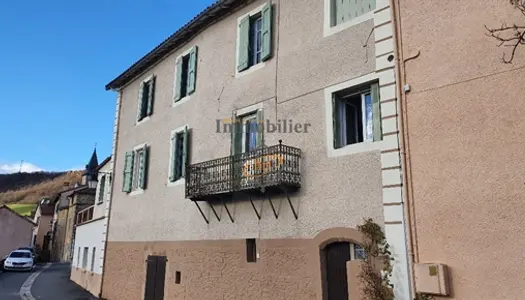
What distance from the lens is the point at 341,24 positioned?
8.13 metres

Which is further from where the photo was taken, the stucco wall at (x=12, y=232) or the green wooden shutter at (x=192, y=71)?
the stucco wall at (x=12, y=232)

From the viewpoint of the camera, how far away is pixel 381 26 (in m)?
7.31

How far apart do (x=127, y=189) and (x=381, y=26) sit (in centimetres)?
1073

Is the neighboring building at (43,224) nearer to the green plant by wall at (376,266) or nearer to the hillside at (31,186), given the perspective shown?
the hillside at (31,186)

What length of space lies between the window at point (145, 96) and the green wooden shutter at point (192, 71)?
2.66 m

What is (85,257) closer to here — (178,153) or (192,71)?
(178,153)

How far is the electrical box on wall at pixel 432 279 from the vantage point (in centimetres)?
568

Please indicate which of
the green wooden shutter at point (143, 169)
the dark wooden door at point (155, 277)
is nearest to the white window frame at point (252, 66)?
the green wooden shutter at point (143, 169)

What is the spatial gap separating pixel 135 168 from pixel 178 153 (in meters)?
3.21

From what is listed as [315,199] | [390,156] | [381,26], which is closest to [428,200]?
[390,156]

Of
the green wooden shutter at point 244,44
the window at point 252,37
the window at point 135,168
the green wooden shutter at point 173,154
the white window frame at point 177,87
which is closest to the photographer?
the window at point 252,37

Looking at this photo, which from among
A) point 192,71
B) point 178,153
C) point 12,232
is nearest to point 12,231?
point 12,232

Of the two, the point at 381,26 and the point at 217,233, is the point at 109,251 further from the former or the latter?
the point at 381,26

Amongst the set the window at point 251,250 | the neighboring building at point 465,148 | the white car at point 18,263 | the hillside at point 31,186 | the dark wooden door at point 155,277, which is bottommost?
the white car at point 18,263
